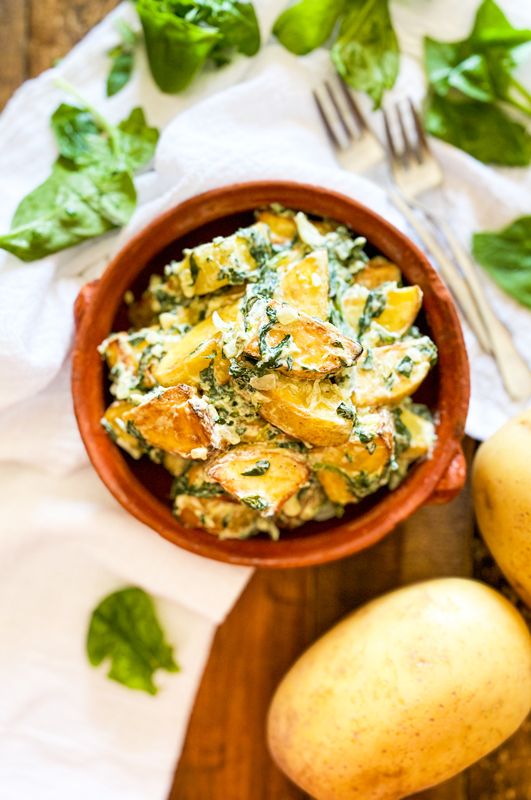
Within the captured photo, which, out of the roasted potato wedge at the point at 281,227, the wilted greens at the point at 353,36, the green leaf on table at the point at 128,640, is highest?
the wilted greens at the point at 353,36

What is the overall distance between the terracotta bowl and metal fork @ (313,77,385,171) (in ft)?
0.91

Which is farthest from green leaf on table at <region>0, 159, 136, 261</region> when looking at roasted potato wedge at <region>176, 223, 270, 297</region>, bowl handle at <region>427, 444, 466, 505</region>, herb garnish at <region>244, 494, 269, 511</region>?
bowl handle at <region>427, 444, 466, 505</region>

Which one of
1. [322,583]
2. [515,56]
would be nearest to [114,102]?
[515,56]

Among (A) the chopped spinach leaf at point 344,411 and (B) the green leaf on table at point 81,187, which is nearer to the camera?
(A) the chopped spinach leaf at point 344,411

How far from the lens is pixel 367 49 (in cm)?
169

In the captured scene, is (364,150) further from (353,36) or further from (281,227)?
(281,227)

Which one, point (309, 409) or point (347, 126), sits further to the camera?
point (347, 126)

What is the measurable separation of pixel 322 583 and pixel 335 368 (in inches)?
27.7

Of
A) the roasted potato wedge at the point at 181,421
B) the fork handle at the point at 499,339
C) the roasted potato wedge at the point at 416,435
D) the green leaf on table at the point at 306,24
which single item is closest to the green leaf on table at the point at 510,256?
the fork handle at the point at 499,339

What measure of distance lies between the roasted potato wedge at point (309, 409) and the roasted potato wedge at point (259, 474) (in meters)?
0.06

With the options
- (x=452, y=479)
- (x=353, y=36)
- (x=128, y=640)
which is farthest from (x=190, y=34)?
(x=128, y=640)

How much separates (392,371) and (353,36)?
705 millimetres

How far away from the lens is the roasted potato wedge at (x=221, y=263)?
1.41m

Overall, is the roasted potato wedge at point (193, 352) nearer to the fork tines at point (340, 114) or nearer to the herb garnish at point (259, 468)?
the herb garnish at point (259, 468)
